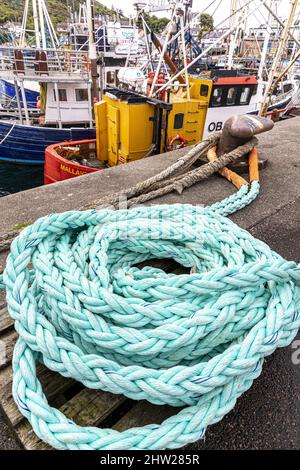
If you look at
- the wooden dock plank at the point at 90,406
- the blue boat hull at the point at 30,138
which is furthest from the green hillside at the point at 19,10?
the wooden dock plank at the point at 90,406

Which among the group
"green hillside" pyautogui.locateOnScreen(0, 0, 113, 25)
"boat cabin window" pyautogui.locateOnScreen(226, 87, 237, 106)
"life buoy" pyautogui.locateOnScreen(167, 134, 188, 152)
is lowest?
"life buoy" pyautogui.locateOnScreen(167, 134, 188, 152)

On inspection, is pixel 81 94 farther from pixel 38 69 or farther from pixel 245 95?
pixel 245 95

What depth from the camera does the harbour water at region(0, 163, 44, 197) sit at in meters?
10.4

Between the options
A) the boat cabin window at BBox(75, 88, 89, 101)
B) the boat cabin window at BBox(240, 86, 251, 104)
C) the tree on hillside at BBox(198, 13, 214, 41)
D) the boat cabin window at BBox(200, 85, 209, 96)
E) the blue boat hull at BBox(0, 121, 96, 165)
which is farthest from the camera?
the tree on hillside at BBox(198, 13, 214, 41)

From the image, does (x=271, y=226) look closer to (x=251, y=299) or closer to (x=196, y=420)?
(x=251, y=299)

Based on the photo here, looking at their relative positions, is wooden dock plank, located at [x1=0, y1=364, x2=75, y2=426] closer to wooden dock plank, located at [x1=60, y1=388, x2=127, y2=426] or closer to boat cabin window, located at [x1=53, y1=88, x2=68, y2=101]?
wooden dock plank, located at [x1=60, y1=388, x2=127, y2=426]

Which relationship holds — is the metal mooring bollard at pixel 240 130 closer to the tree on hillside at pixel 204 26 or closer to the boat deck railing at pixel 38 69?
the tree on hillside at pixel 204 26

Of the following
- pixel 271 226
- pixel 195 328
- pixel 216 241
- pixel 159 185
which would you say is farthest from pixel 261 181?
pixel 195 328

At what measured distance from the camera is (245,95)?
331 inches

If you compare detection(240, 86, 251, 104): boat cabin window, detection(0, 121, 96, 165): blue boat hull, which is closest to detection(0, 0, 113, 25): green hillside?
detection(0, 121, 96, 165): blue boat hull

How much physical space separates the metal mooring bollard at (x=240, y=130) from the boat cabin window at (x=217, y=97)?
468 cm

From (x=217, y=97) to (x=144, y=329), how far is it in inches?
306

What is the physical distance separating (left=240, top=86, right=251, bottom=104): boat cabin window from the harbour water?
23.0ft

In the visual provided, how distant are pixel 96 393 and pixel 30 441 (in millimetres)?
270
